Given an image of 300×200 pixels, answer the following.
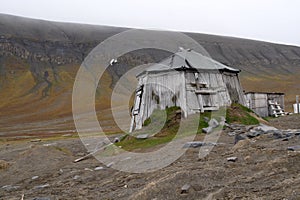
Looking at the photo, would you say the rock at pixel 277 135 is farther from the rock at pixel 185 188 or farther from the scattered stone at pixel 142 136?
the scattered stone at pixel 142 136

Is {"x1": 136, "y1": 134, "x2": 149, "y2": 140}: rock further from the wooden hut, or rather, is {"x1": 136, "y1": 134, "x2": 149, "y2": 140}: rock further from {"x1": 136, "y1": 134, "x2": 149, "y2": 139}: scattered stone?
the wooden hut

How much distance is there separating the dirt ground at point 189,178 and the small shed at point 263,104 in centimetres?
1759

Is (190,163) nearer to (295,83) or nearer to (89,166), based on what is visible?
(89,166)

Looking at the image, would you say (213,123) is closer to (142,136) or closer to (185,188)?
(142,136)

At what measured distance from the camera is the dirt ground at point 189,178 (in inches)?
295

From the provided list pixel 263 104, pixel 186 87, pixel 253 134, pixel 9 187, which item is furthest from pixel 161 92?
pixel 263 104

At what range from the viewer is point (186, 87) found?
791 inches

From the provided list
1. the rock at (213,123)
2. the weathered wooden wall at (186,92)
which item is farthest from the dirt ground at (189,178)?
the weathered wooden wall at (186,92)

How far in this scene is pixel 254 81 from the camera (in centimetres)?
12400

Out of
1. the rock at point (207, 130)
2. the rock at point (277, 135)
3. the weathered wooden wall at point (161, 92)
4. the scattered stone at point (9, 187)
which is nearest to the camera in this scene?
the scattered stone at point (9, 187)

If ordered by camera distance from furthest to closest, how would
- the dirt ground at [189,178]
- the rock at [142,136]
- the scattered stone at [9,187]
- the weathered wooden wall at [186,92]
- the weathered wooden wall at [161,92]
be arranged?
the weathered wooden wall at [161,92], the weathered wooden wall at [186,92], the rock at [142,136], the scattered stone at [9,187], the dirt ground at [189,178]

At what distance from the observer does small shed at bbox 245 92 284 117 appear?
3267 centimetres

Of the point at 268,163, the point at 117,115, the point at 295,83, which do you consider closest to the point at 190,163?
the point at 268,163

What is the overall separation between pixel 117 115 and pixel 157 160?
51.8 metres
